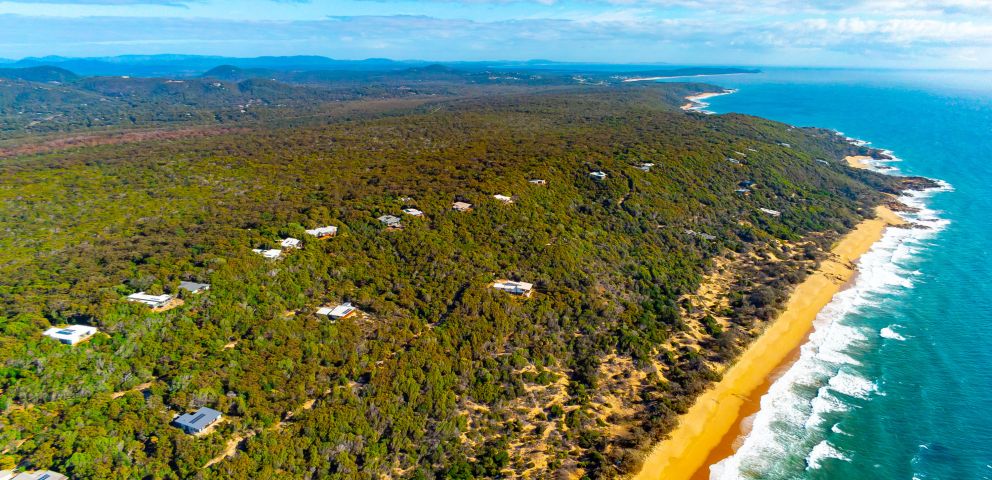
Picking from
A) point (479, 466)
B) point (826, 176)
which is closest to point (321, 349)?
point (479, 466)

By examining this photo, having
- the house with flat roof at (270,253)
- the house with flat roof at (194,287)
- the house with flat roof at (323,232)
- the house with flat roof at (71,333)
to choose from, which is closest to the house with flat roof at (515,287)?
the house with flat roof at (323,232)

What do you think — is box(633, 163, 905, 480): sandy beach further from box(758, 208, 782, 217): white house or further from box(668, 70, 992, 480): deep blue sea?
box(758, 208, 782, 217): white house

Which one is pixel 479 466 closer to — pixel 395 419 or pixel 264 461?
pixel 395 419

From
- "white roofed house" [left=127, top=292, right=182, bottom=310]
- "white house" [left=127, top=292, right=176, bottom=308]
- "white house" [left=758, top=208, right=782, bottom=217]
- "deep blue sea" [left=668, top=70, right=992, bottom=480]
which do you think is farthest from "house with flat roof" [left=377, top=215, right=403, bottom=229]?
"white house" [left=758, top=208, right=782, bottom=217]

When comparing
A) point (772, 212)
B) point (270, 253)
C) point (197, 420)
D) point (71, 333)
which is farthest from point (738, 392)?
point (71, 333)

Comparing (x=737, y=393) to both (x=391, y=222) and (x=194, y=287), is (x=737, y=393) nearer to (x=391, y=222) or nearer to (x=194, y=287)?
(x=391, y=222)
